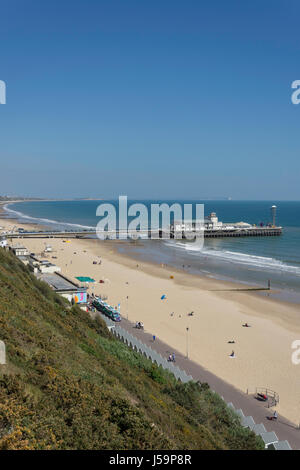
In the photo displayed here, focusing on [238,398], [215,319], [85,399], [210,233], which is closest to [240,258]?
[215,319]

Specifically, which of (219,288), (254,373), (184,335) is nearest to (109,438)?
(254,373)

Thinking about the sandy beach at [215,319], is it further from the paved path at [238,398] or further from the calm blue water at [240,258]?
the calm blue water at [240,258]

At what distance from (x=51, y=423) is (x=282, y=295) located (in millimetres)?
36681

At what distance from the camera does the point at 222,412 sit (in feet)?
45.0

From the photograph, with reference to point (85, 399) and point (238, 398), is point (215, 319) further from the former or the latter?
point (85, 399)

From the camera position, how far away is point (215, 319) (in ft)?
105

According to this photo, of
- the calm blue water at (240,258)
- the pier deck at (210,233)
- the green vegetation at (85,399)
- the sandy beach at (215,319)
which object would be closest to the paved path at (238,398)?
the sandy beach at (215,319)

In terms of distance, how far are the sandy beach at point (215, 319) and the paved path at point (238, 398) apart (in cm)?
75

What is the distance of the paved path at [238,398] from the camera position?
52.4ft

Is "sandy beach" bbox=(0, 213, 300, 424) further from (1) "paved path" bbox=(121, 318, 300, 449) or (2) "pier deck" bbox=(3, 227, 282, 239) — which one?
(2) "pier deck" bbox=(3, 227, 282, 239)

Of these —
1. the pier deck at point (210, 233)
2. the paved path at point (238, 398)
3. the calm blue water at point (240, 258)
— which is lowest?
the paved path at point (238, 398)

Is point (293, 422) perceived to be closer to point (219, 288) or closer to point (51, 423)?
point (51, 423)

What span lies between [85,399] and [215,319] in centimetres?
2502
